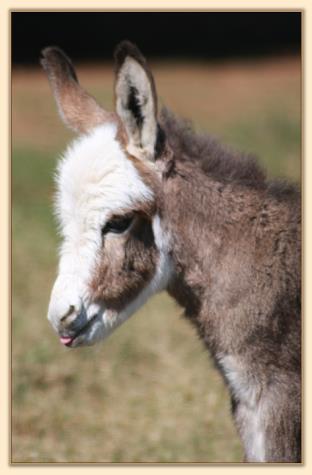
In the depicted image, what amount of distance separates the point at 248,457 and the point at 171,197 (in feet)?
4.29

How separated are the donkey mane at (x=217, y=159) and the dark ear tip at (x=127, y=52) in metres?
0.50

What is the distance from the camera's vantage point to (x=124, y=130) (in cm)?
394

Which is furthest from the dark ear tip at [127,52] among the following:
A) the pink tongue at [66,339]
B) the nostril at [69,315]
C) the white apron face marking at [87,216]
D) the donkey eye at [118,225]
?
the pink tongue at [66,339]

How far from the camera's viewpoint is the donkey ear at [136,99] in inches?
144

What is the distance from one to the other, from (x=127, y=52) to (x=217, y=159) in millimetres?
786

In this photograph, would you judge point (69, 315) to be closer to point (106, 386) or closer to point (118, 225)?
point (118, 225)

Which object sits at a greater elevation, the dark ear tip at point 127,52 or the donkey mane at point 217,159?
the dark ear tip at point 127,52

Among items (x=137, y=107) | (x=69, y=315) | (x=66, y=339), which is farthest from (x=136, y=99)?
(x=66, y=339)

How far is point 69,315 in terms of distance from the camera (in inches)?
145

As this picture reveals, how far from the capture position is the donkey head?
372 cm

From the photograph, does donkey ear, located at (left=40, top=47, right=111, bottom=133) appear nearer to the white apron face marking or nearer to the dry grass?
the white apron face marking

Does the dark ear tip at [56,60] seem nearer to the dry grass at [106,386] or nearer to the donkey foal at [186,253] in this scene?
the donkey foal at [186,253]

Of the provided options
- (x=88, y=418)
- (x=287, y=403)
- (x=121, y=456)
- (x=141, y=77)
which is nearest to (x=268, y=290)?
(x=287, y=403)

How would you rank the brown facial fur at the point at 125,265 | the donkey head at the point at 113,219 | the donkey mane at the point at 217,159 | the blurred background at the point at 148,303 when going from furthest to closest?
the blurred background at the point at 148,303 → the donkey mane at the point at 217,159 → the brown facial fur at the point at 125,265 → the donkey head at the point at 113,219
